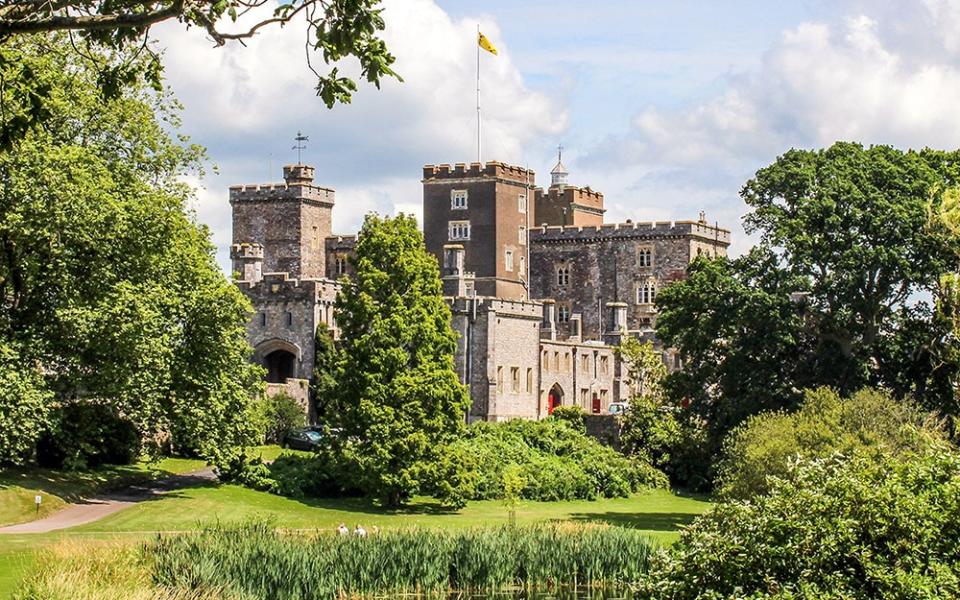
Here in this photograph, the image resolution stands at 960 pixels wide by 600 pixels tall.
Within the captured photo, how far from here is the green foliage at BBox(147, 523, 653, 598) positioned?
29531 millimetres

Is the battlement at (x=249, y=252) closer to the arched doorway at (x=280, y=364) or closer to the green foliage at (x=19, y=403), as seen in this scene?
the arched doorway at (x=280, y=364)

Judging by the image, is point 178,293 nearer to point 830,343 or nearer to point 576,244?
point 830,343

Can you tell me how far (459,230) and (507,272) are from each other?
148 inches

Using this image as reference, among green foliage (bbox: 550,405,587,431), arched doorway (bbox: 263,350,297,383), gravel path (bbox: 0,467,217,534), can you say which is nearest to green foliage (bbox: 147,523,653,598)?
gravel path (bbox: 0,467,217,534)

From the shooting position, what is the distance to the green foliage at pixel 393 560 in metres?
29.5

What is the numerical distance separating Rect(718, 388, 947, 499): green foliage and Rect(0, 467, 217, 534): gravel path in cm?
1712

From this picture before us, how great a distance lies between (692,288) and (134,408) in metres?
19.3

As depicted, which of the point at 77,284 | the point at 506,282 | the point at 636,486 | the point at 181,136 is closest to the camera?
the point at 77,284

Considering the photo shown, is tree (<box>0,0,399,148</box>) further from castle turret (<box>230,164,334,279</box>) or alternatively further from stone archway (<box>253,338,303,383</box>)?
castle turret (<box>230,164,334,279</box>)

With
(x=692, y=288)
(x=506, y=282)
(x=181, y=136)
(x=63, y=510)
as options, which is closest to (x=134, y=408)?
(x=63, y=510)

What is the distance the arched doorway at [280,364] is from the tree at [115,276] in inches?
933

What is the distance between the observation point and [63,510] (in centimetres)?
4522

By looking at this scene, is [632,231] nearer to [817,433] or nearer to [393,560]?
[817,433]

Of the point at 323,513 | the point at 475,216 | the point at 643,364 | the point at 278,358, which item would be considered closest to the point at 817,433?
the point at 323,513
